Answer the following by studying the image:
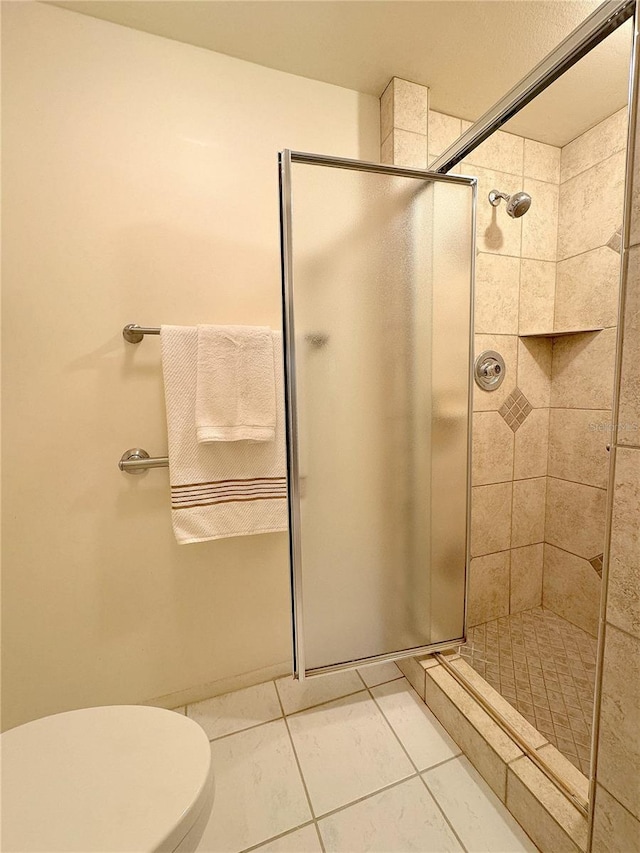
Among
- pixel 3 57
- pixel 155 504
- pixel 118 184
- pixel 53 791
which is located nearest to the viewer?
pixel 53 791

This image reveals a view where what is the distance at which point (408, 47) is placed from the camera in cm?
115

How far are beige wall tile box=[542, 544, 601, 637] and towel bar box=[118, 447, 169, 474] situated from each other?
1803 mm

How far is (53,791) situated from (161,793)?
20cm

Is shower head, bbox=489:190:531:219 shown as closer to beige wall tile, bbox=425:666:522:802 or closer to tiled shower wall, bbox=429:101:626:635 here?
tiled shower wall, bbox=429:101:626:635

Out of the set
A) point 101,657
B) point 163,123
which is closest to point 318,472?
point 101,657

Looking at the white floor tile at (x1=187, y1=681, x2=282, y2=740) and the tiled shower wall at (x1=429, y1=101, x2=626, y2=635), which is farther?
the tiled shower wall at (x1=429, y1=101, x2=626, y2=635)

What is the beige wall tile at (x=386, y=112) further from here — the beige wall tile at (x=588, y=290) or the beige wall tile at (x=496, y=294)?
the beige wall tile at (x=588, y=290)

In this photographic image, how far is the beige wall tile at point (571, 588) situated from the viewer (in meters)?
1.58

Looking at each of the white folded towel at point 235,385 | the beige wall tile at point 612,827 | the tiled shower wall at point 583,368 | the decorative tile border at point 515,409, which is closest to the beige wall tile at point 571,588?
the tiled shower wall at point 583,368

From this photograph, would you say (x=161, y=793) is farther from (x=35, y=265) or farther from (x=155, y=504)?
(x=35, y=265)

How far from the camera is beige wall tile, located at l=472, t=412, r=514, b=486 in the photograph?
1643 millimetres

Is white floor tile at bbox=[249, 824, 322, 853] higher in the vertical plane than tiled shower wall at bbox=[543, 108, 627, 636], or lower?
lower

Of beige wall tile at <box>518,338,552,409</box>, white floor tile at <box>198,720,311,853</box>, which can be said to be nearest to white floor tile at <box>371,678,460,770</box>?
white floor tile at <box>198,720,311,853</box>

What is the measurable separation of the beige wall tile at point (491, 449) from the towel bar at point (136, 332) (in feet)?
4.43
